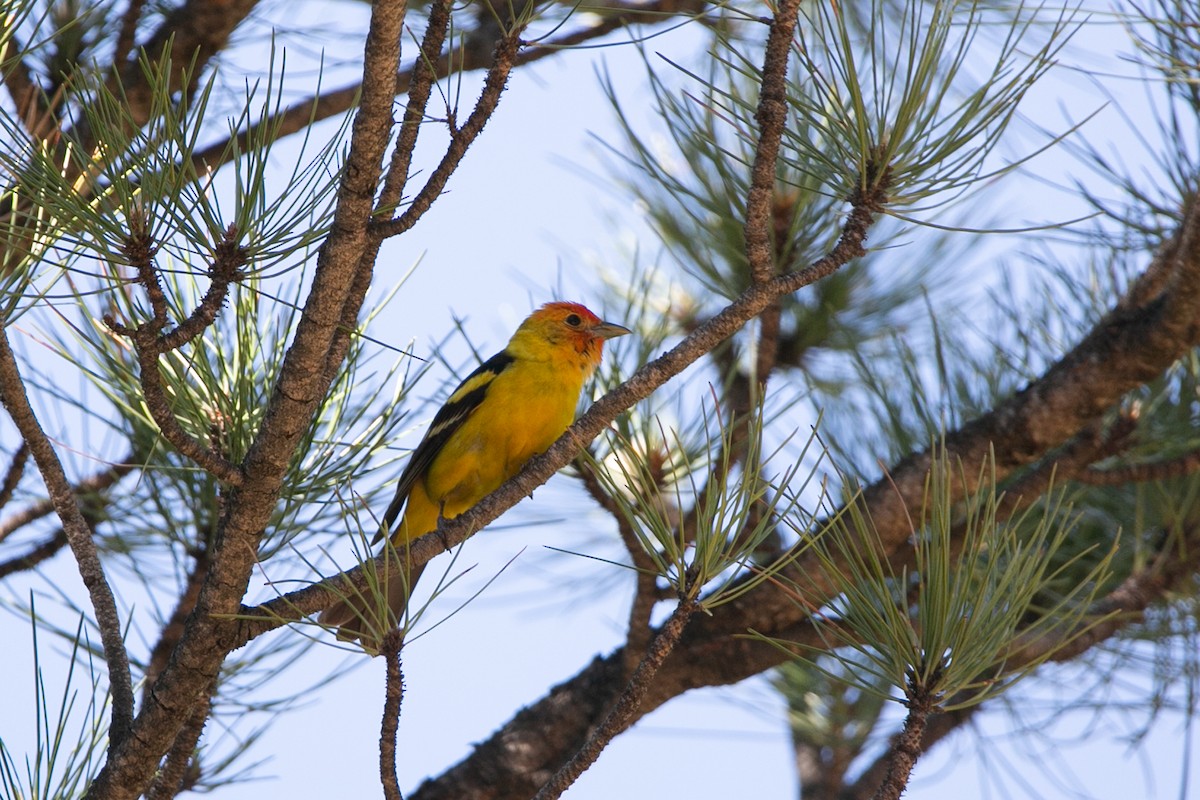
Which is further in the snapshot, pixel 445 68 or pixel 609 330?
pixel 609 330

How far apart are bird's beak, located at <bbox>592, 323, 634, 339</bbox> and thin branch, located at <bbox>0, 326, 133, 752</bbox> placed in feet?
6.64

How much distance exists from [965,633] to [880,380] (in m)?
1.93

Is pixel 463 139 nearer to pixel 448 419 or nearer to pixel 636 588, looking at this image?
pixel 636 588

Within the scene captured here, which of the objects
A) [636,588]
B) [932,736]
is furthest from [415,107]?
[932,736]

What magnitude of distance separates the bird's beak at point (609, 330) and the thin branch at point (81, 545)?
6.64 ft

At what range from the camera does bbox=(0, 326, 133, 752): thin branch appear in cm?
224

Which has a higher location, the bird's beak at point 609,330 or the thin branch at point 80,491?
the thin branch at point 80,491

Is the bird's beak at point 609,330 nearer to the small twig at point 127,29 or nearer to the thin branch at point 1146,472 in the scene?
the thin branch at point 1146,472

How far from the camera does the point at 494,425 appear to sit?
3.98 metres

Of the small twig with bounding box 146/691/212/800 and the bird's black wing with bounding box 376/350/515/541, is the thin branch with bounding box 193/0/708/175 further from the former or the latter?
the small twig with bounding box 146/691/212/800

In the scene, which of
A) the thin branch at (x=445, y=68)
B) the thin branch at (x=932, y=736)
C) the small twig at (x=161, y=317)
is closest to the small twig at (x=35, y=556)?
the thin branch at (x=445, y=68)

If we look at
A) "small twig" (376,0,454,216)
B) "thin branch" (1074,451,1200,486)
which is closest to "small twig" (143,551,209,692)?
"small twig" (376,0,454,216)

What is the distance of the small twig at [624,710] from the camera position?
204 cm

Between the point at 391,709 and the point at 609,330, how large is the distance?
7.97ft
